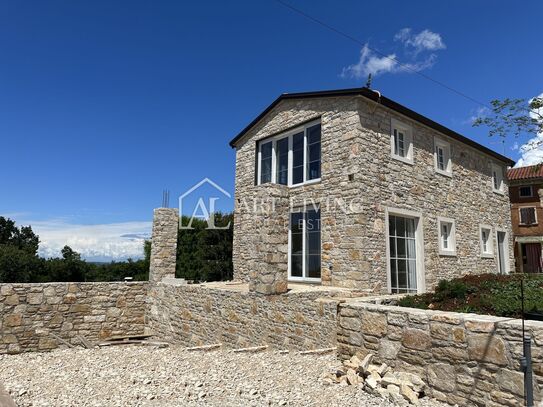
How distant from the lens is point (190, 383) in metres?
4.89

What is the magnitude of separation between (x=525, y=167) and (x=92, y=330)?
27322 millimetres

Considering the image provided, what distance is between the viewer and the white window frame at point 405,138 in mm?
10492

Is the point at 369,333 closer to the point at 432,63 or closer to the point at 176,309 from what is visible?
the point at 176,309

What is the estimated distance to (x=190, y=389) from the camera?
4.66 metres

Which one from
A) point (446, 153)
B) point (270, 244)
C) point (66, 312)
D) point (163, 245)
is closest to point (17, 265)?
point (66, 312)

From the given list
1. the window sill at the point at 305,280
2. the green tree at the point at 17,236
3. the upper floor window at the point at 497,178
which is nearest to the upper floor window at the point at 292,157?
the window sill at the point at 305,280

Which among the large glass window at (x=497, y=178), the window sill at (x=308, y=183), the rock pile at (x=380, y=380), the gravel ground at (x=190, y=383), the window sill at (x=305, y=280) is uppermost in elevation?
the large glass window at (x=497, y=178)

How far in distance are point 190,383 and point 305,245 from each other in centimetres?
624

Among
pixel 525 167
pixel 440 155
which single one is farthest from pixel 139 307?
pixel 525 167

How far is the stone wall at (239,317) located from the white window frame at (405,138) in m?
4.96

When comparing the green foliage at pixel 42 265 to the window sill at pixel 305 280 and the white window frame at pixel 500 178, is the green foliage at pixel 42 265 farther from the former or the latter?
the white window frame at pixel 500 178

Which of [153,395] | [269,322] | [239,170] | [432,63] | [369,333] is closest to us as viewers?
[153,395]

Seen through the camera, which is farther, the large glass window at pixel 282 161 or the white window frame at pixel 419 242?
the large glass window at pixel 282 161

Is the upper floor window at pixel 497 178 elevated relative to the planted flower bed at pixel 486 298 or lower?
elevated
